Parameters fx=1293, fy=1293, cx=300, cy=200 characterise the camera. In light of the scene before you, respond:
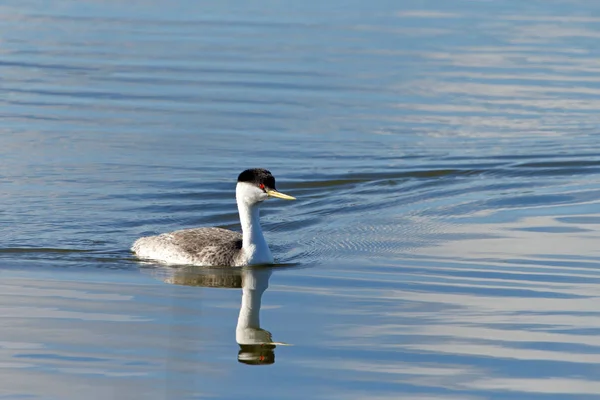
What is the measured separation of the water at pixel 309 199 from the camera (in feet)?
34.9

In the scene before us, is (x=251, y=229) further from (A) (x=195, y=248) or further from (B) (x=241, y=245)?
(A) (x=195, y=248)

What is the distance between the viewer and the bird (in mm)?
14617

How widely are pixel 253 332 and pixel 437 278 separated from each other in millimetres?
3075

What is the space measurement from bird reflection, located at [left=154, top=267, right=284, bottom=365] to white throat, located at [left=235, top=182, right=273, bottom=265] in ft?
0.50

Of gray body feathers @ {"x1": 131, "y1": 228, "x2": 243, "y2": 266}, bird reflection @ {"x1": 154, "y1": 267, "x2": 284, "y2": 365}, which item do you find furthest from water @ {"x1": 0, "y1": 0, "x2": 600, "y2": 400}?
gray body feathers @ {"x1": 131, "y1": 228, "x2": 243, "y2": 266}

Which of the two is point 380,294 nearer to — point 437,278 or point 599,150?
point 437,278

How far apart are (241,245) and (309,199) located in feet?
11.7

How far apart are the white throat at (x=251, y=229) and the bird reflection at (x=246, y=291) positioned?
15 cm

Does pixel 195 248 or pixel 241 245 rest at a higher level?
pixel 241 245

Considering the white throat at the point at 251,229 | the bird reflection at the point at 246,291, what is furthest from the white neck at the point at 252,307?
the white throat at the point at 251,229

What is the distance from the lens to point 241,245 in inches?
593

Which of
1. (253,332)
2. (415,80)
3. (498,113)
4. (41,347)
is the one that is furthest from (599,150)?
(41,347)

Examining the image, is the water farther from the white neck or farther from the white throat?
the white throat

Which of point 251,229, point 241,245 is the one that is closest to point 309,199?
point 241,245
